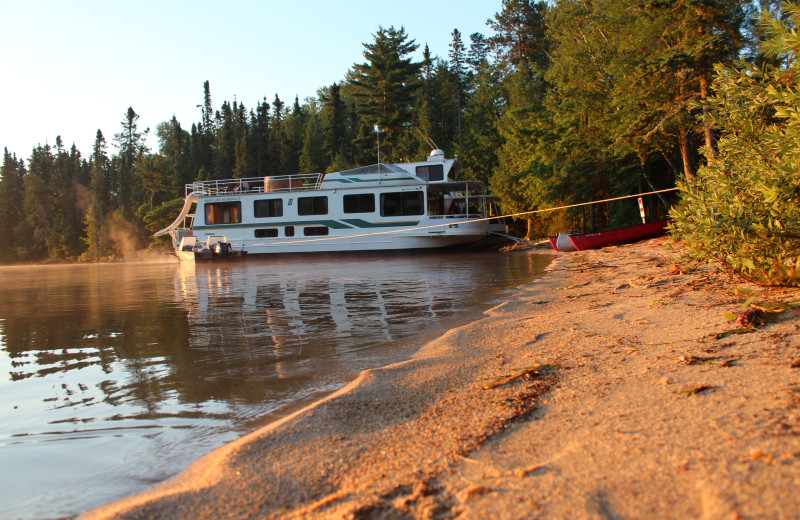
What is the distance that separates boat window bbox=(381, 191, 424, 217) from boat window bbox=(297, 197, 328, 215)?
3082 mm

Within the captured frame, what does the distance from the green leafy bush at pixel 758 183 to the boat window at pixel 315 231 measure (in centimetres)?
2103

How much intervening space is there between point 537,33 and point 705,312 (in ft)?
160

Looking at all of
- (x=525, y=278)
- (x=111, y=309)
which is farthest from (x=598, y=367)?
(x=111, y=309)

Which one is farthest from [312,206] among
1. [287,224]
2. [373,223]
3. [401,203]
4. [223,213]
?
[223,213]

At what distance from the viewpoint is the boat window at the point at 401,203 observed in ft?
81.4

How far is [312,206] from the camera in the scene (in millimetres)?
26250

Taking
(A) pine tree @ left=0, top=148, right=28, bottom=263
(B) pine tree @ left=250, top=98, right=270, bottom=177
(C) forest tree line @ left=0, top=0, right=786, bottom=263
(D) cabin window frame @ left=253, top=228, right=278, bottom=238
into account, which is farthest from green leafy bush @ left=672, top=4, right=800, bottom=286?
(A) pine tree @ left=0, top=148, right=28, bottom=263

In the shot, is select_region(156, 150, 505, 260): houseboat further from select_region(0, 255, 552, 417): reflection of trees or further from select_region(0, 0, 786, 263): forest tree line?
select_region(0, 255, 552, 417): reflection of trees

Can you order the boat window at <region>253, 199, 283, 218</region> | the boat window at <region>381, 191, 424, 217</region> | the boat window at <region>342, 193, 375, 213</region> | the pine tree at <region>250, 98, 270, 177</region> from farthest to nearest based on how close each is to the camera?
the pine tree at <region>250, 98, 270, 177</region>, the boat window at <region>253, 199, 283, 218</region>, the boat window at <region>342, 193, 375, 213</region>, the boat window at <region>381, 191, 424, 217</region>

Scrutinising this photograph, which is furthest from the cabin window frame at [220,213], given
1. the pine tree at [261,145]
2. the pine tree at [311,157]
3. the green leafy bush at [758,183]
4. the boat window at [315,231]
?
the pine tree at [261,145]

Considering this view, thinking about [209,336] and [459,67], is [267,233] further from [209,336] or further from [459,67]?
[459,67]

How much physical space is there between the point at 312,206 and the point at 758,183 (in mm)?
23047

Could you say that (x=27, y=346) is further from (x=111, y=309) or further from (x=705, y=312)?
(x=705, y=312)

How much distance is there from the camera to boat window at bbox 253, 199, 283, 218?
87.6 feet
